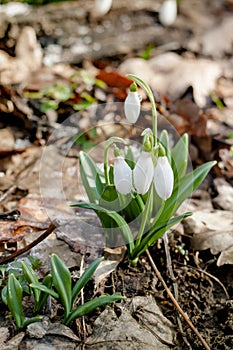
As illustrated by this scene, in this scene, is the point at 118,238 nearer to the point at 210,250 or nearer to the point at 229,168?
the point at 210,250

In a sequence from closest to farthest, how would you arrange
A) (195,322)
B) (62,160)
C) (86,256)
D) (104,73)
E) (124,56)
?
(195,322), (86,256), (62,160), (104,73), (124,56)

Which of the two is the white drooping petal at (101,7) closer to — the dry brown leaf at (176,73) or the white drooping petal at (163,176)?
the dry brown leaf at (176,73)

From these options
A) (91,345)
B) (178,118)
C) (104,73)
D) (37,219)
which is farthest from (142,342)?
(104,73)

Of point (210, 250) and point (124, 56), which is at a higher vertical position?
point (124, 56)

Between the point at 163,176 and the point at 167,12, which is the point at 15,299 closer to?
the point at 163,176

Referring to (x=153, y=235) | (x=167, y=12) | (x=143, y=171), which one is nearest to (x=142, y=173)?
(x=143, y=171)

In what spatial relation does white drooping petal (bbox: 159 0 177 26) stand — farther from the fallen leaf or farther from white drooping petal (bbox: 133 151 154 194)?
the fallen leaf
